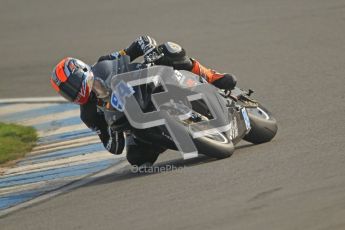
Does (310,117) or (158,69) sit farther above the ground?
(158,69)

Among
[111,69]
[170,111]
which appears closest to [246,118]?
[170,111]

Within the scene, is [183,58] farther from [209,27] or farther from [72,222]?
[209,27]

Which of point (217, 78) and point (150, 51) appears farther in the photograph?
point (217, 78)

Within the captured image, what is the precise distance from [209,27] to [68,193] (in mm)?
7545

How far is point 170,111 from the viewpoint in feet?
28.1

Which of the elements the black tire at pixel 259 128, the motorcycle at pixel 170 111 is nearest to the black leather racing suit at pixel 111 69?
the motorcycle at pixel 170 111

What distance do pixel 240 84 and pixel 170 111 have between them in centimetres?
447

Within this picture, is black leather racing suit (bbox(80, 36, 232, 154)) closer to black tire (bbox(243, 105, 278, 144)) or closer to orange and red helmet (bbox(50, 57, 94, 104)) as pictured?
orange and red helmet (bbox(50, 57, 94, 104))

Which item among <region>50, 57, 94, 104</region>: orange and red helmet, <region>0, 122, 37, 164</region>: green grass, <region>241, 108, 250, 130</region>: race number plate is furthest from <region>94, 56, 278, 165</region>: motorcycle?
<region>0, 122, 37, 164</region>: green grass

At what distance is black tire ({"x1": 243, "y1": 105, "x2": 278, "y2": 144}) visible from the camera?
935 centimetres

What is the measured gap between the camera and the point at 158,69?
8.85 m

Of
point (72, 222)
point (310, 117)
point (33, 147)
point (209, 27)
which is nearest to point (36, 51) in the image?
→ point (209, 27)

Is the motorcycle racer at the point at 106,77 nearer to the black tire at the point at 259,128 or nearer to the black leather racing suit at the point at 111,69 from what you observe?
the black leather racing suit at the point at 111,69

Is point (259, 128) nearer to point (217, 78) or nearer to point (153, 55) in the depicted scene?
point (217, 78)
